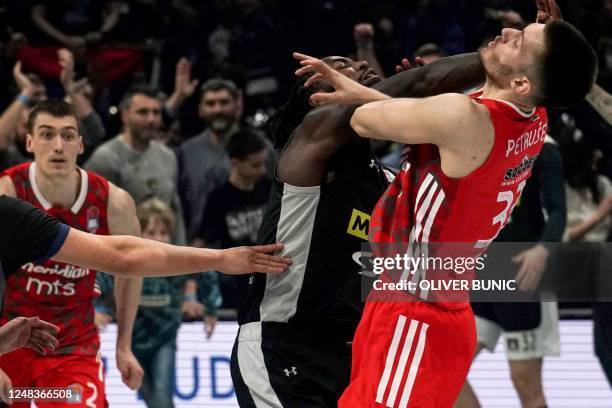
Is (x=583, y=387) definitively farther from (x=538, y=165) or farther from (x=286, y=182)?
(x=286, y=182)

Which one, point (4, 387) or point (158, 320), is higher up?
point (4, 387)

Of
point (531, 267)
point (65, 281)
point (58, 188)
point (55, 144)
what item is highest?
point (55, 144)

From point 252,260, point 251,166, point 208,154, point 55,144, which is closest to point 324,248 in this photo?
point 252,260

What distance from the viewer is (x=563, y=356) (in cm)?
773

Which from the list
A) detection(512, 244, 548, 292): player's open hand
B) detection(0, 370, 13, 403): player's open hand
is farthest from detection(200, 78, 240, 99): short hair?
detection(0, 370, 13, 403): player's open hand

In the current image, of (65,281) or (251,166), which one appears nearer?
(65,281)

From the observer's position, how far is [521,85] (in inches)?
148

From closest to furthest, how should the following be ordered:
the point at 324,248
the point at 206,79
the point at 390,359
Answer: the point at 390,359
the point at 324,248
the point at 206,79

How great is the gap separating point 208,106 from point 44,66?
7.74ft

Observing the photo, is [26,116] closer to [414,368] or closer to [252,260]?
[252,260]

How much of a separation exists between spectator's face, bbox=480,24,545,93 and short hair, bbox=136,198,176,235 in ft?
14.0

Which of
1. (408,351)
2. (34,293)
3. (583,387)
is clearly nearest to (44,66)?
(34,293)

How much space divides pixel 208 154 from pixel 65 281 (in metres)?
3.43

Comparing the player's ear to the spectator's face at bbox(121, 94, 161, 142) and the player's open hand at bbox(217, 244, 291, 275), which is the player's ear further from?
the spectator's face at bbox(121, 94, 161, 142)
